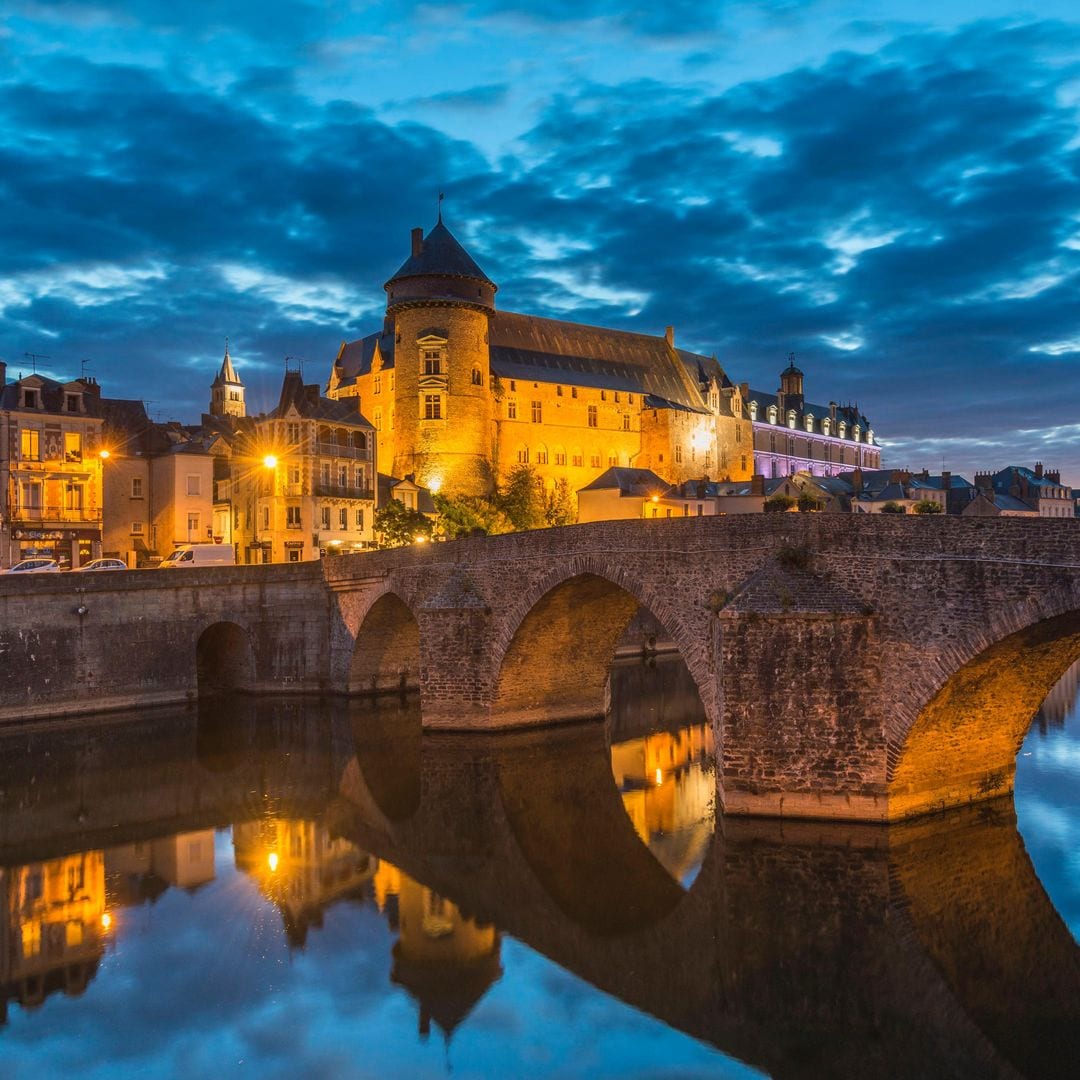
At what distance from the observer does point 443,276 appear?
220 feet

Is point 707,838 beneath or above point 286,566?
beneath

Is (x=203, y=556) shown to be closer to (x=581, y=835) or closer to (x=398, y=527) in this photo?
(x=398, y=527)

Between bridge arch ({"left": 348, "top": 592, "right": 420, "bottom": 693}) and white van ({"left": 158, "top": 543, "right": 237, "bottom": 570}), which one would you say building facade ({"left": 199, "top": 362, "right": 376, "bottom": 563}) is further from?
bridge arch ({"left": 348, "top": 592, "right": 420, "bottom": 693})

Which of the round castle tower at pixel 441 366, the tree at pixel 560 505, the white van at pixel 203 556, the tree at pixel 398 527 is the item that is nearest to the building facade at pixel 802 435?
the tree at pixel 560 505

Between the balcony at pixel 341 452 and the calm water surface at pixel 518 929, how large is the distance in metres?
25.8

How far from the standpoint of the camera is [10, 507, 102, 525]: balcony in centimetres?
4269

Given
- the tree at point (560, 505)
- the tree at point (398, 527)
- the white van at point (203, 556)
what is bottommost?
the white van at point (203, 556)

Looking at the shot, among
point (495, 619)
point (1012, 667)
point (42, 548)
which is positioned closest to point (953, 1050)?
point (1012, 667)

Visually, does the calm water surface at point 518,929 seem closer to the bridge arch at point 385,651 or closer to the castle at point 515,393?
the bridge arch at point 385,651

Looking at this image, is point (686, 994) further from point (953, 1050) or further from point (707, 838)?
point (707, 838)

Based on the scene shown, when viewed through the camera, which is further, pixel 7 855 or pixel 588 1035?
pixel 7 855

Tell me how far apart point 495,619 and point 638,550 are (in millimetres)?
5762

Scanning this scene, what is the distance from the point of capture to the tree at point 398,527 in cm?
5234

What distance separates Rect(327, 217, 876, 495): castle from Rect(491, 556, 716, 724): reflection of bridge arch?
40674mm
